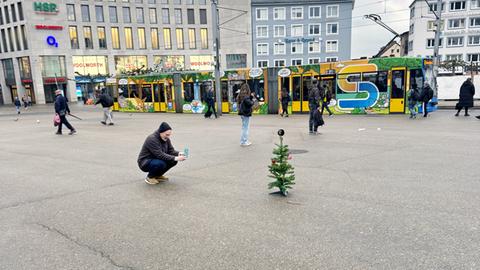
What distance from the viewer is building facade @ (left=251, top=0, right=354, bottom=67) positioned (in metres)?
62.2

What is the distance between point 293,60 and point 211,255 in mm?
63662

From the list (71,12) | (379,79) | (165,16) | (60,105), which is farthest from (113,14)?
(379,79)

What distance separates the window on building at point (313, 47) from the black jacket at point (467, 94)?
49420 millimetres

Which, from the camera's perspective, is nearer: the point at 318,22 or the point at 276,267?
the point at 276,267

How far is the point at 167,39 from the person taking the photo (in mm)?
56594

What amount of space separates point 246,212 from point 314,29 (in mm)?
63195

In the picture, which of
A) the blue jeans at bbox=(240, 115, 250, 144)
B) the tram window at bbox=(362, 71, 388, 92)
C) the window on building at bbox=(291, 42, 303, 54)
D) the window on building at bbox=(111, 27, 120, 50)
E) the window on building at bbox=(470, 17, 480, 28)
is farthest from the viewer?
the window on building at bbox=(291, 42, 303, 54)

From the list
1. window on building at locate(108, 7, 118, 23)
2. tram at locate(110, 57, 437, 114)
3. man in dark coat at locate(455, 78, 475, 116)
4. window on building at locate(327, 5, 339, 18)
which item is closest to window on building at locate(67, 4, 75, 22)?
window on building at locate(108, 7, 118, 23)

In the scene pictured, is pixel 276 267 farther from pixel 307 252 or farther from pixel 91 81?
pixel 91 81

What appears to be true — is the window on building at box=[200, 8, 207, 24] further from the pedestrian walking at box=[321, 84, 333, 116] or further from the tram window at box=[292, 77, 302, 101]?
the pedestrian walking at box=[321, 84, 333, 116]

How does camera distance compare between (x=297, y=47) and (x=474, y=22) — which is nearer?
(x=474, y=22)

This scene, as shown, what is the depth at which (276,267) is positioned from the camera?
3334 mm

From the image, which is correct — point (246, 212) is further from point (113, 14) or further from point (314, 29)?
point (314, 29)

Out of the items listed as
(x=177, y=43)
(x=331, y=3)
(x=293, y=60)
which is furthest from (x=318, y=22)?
(x=177, y=43)
